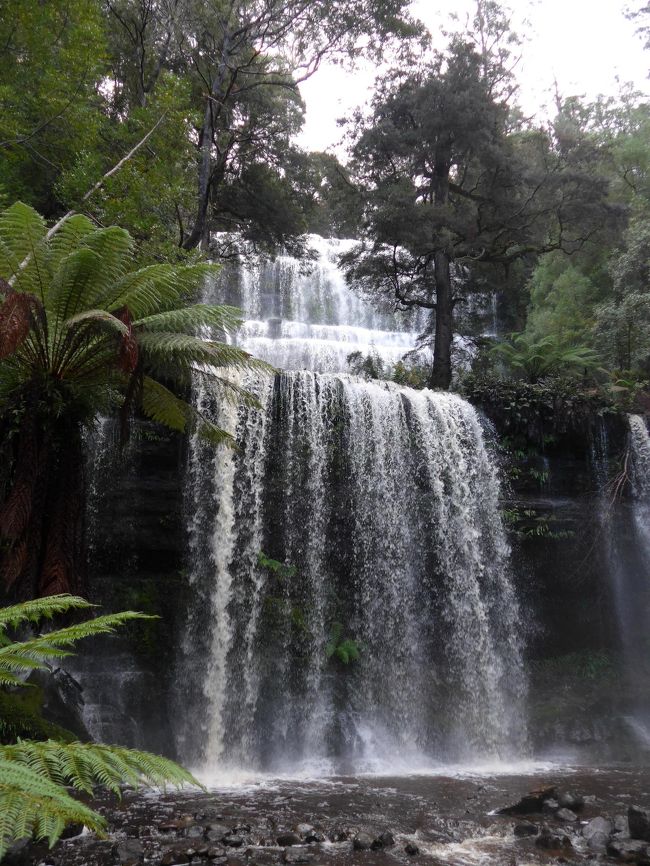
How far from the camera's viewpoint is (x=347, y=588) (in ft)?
38.4

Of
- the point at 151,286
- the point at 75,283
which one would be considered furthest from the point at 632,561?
the point at 75,283

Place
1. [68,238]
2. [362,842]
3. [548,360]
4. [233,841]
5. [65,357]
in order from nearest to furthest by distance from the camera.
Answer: [233,841], [362,842], [68,238], [65,357], [548,360]

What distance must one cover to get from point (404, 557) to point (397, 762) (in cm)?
344

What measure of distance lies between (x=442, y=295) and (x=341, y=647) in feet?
32.5

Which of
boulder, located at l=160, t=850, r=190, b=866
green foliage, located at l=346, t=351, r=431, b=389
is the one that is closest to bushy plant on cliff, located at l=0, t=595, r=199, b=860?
boulder, located at l=160, t=850, r=190, b=866

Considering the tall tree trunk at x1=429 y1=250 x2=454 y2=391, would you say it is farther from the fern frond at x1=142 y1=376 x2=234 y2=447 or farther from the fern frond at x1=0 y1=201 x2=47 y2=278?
the fern frond at x1=0 y1=201 x2=47 y2=278

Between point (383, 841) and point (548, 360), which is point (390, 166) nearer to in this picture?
point (548, 360)

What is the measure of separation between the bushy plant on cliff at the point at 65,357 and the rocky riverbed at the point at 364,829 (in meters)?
2.33

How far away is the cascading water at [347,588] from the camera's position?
34.6ft

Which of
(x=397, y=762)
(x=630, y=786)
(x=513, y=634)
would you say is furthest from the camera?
(x=513, y=634)

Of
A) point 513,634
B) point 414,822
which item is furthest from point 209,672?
point 513,634

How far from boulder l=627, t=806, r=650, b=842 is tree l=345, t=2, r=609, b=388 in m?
11.1

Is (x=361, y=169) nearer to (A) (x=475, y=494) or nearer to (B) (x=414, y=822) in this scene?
(A) (x=475, y=494)

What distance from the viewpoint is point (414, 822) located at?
6457mm
